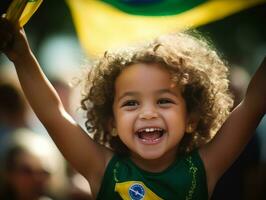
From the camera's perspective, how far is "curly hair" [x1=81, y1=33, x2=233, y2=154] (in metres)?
1.47

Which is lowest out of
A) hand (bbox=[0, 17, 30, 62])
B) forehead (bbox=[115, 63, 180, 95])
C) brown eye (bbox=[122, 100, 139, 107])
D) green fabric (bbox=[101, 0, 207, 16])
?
brown eye (bbox=[122, 100, 139, 107])

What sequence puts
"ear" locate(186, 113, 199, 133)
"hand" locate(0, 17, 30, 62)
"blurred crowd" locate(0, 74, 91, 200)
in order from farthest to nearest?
"blurred crowd" locate(0, 74, 91, 200)
"ear" locate(186, 113, 199, 133)
"hand" locate(0, 17, 30, 62)

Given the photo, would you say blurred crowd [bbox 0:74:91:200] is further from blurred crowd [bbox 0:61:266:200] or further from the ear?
the ear

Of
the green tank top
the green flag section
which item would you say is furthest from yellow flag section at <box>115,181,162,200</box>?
the green flag section

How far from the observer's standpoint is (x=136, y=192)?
1427mm

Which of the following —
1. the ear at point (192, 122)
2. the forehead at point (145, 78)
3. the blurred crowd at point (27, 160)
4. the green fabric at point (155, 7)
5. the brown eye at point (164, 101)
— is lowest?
the blurred crowd at point (27, 160)

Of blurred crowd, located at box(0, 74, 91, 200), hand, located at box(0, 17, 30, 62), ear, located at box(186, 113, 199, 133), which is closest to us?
hand, located at box(0, 17, 30, 62)

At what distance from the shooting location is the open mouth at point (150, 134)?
141cm

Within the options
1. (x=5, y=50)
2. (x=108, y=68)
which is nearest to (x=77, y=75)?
(x=108, y=68)

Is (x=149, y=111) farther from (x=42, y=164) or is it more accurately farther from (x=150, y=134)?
(x=42, y=164)

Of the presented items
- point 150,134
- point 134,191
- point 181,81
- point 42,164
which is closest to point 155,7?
point 181,81

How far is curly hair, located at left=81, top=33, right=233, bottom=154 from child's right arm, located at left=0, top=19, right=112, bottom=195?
8cm

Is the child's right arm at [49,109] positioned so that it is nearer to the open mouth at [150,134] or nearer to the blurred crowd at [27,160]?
the open mouth at [150,134]

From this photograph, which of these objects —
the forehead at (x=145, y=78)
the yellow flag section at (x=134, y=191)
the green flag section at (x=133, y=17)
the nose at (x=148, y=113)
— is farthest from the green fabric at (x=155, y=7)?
the yellow flag section at (x=134, y=191)
